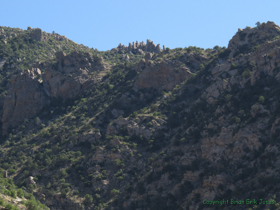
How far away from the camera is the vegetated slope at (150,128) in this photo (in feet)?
184

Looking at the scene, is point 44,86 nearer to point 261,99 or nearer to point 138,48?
point 138,48

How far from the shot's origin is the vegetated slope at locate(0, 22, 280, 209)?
56.2 m

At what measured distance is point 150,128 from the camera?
245ft

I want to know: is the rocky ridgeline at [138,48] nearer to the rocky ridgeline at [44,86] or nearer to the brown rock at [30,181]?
the rocky ridgeline at [44,86]

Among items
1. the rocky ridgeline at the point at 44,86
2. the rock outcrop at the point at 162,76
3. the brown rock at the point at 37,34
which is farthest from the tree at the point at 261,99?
the brown rock at the point at 37,34

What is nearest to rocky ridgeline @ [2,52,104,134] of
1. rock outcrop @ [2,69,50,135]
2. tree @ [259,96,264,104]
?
rock outcrop @ [2,69,50,135]

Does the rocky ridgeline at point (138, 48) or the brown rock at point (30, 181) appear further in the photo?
the rocky ridgeline at point (138, 48)

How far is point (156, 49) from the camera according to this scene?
130375 millimetres

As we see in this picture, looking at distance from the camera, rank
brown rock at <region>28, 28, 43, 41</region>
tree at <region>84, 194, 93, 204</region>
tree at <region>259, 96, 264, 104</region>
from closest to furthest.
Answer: tree at <region>259, 96, 264, 104</region>, tree at <region>84, 194, 93, 204</region>, brown rock at <region>28, 28, 43, 41</region>

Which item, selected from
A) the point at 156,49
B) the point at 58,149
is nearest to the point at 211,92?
the point at 58,149

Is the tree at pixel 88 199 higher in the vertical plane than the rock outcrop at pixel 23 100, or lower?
lower

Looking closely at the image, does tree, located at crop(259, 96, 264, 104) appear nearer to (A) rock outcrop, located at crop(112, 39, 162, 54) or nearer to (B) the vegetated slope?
(B) the vegetated slope

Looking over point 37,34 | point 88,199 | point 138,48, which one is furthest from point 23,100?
point 138,48

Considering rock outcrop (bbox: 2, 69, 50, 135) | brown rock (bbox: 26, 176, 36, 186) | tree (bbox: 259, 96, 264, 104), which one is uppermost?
rock outcrop (bbox: 2, 69, 50, 135)
